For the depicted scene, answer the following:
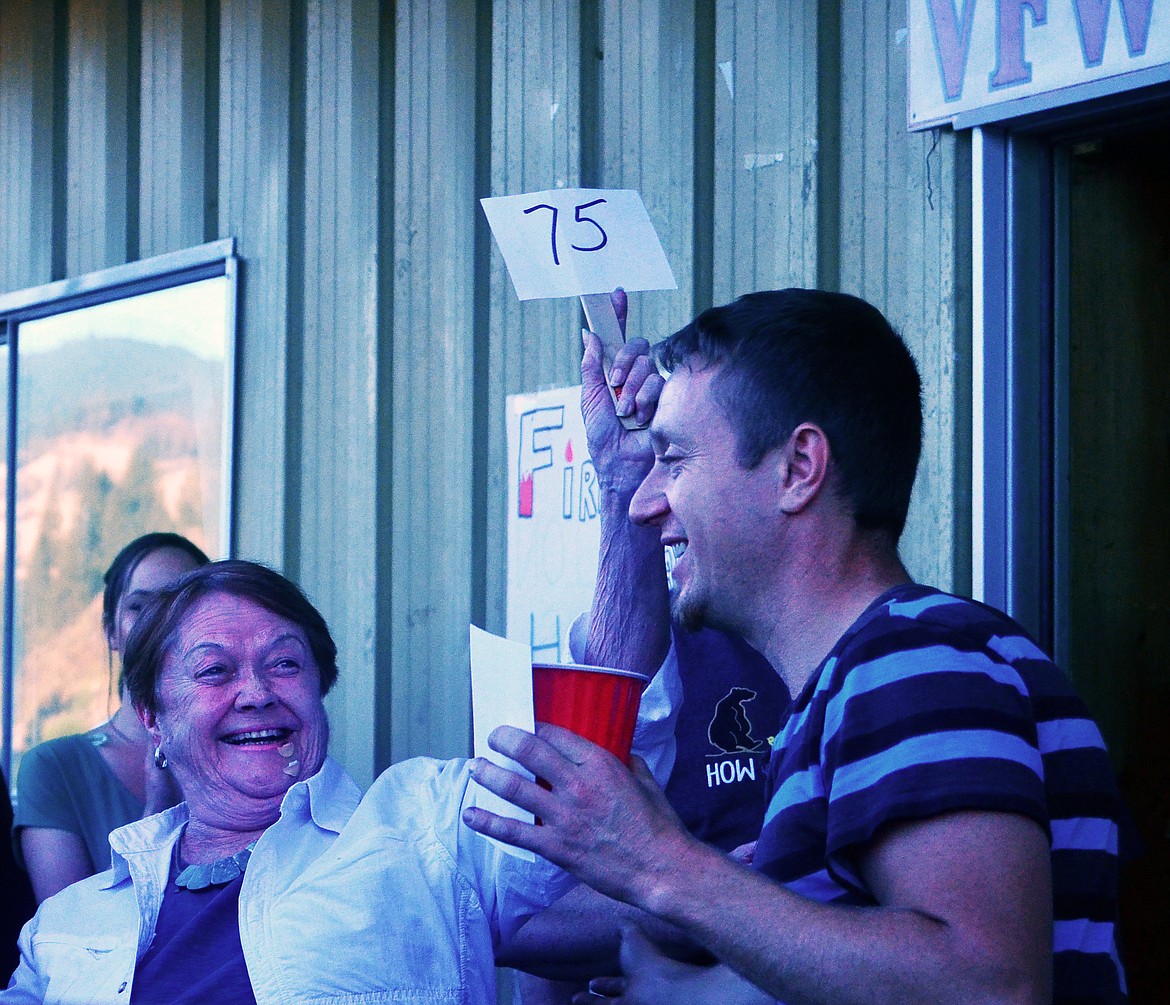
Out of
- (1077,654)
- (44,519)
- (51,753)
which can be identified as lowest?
(51,753)

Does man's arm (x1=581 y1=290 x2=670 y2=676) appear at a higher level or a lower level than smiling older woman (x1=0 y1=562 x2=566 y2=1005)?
higher

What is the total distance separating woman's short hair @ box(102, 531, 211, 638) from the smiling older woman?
1.18 metres

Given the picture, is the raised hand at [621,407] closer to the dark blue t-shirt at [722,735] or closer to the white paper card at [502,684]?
the dark blue t-shirt at [722,735]

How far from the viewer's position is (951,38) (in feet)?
9.13

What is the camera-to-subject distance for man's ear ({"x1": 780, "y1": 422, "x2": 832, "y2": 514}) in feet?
5.34

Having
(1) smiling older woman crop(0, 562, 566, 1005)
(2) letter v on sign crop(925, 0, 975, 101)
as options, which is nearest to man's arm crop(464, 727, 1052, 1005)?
(1) smiling older woman crop(0, 562, 566, 1005)

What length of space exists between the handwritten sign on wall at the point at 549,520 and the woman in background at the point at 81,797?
794 millimetres

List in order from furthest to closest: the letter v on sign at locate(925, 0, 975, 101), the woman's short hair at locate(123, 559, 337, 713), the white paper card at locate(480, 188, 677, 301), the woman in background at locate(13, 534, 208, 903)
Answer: the woman in background at locate(13, 534, 208, 903), the letter v on sign at locate(925, 0, 975, 101), the woman's short hair at locate(123, 559, 337, 713), the white paper card at locate(480, 188, 677, 301)

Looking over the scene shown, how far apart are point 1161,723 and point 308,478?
7.62 feet

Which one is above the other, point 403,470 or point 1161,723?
point 403,470

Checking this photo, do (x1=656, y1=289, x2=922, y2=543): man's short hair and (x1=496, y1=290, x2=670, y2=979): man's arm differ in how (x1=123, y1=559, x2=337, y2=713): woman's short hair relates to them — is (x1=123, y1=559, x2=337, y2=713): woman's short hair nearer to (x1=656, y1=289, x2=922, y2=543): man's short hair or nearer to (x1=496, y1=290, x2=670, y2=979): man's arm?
(x1=496, y1=290, x2=670, y2=979): man's arm

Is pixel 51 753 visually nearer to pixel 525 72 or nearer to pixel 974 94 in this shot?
pixel 525 72

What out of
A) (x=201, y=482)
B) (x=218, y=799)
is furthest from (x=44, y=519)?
(x=218, y=799)

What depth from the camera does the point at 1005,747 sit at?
1340 millimetres
